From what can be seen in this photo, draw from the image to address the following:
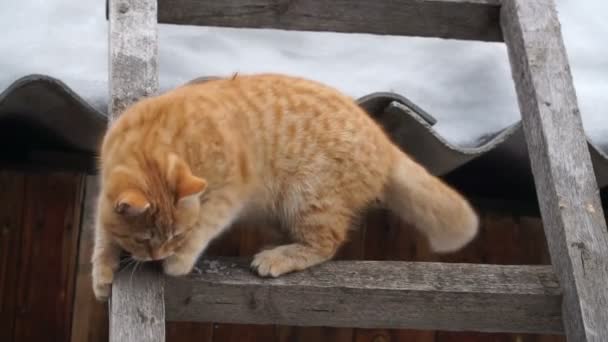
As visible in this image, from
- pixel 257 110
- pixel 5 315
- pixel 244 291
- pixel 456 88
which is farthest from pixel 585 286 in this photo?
pixel 5 315

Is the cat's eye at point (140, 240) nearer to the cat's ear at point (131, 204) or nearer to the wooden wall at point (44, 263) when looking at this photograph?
the cat's ear at point (131, 204)

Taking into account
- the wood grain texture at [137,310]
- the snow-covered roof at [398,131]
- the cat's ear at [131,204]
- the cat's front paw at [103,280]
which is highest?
the snow-covered roof at [398,131]

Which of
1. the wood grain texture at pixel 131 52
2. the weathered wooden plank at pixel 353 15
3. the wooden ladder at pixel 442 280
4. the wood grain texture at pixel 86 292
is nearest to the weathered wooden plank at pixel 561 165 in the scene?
the wooden ladder at pixel 442 280

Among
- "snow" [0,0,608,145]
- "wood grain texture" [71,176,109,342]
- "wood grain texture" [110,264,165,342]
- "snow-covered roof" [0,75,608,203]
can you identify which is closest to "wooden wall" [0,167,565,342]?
"wood grain texture" [71,176,109,342]

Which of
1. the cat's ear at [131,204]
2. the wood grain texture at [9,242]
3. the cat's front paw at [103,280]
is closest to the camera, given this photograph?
the cat's ear at [131,204]

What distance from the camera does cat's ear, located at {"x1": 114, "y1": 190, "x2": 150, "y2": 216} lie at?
90.8 inches

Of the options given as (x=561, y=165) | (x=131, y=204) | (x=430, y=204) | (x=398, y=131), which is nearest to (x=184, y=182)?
(x=131, y=204)

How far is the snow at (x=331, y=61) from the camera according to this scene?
322 centimetres

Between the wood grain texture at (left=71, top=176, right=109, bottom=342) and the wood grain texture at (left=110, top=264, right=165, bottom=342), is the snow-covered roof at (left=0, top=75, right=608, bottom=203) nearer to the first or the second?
the wood grain texture at (left=71, top=176, right=109, bottom=342)

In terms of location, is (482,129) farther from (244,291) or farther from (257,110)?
(244,291)

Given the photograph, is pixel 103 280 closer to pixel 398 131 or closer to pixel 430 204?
pixel 430 204

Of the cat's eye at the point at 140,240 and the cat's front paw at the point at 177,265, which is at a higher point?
the cat's eye at the point at 140,240

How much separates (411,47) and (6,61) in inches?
58.6

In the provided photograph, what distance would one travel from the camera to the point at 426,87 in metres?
3.51
